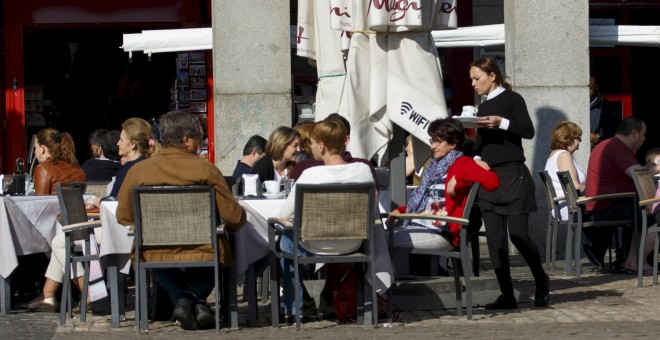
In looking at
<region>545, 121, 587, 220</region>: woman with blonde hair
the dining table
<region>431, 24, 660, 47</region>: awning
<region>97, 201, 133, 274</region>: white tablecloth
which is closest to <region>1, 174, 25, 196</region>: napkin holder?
the dining table

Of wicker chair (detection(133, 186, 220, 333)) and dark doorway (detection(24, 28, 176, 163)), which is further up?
dark doorway (detection(24, 28, 176, 163))

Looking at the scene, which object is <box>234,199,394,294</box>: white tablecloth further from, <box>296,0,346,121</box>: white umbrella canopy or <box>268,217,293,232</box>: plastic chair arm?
<box>296,0,346,121</box>: white umbrella canopy

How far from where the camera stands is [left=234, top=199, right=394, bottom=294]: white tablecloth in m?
9.45

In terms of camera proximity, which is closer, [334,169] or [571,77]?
[334,169]

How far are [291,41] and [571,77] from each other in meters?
3.04

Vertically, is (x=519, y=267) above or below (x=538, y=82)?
below

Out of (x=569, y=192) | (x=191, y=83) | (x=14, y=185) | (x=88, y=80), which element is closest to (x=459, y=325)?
(x=569, y=192)

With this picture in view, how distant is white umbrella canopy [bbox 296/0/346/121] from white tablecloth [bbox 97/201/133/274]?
2.91 meters

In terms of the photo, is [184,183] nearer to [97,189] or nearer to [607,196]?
[97,189]

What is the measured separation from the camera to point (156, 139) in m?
11.8

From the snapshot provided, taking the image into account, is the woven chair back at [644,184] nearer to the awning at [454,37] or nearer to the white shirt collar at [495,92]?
the white shirt collar at [495,92]

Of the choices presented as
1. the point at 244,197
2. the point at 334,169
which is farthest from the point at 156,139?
the point at 334,169

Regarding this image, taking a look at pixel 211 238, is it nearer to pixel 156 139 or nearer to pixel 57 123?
pixel 156 139

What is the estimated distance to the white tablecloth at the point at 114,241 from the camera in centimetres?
954
